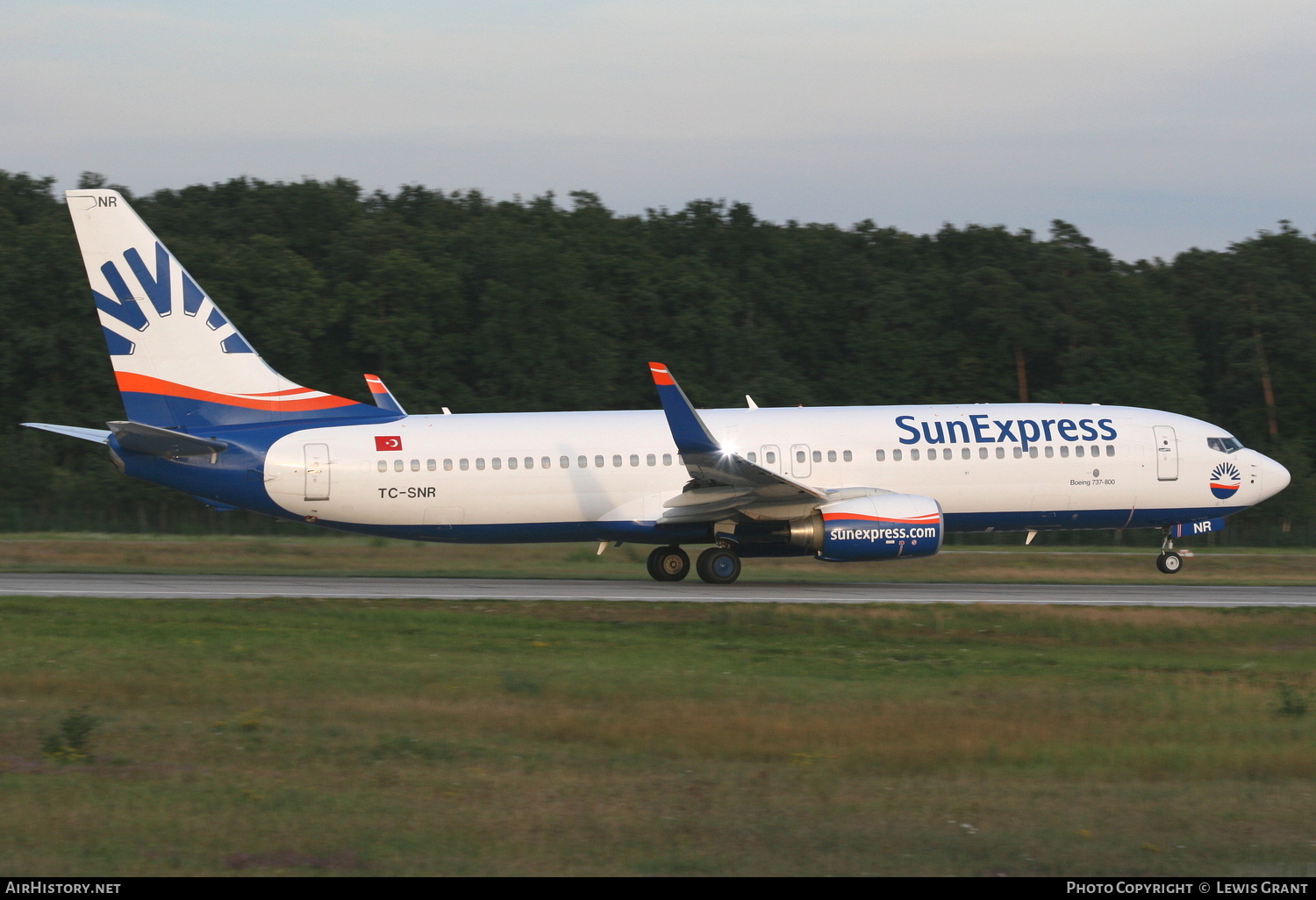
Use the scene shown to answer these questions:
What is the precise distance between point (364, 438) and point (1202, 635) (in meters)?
16.8

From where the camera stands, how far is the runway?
24.7 metres

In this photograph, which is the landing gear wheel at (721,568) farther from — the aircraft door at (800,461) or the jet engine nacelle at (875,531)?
the aircraft door at (800,461)

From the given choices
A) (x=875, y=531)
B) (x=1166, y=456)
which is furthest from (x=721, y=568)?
(x=1166, y=456)

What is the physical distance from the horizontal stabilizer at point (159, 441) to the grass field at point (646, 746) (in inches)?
223

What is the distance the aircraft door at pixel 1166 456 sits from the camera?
29609 mm

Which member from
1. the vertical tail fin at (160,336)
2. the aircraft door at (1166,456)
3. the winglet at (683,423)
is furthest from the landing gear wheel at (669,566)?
the aircraft door at (1166,456)

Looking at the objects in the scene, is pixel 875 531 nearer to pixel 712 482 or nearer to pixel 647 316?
pixel 712 482

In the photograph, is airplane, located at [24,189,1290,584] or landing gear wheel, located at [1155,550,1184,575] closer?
airplane, located at [24,189,1290,584]

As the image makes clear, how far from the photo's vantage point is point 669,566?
2891 cm

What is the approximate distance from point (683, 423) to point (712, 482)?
6.43 feet

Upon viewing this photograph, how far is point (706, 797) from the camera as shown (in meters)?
A: 10.6

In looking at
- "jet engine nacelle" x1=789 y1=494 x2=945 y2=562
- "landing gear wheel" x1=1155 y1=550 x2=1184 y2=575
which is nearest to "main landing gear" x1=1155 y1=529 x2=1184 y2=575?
"landing gear wheel" x1=1155 y1=550 x2=1184 y2=575

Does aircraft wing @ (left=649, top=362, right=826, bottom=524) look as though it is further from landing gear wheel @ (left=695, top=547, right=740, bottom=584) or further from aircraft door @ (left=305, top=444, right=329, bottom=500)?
aircraft door @ (left=305, top=444, right=329, bottom=500)

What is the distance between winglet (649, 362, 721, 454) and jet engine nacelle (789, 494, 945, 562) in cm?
273
